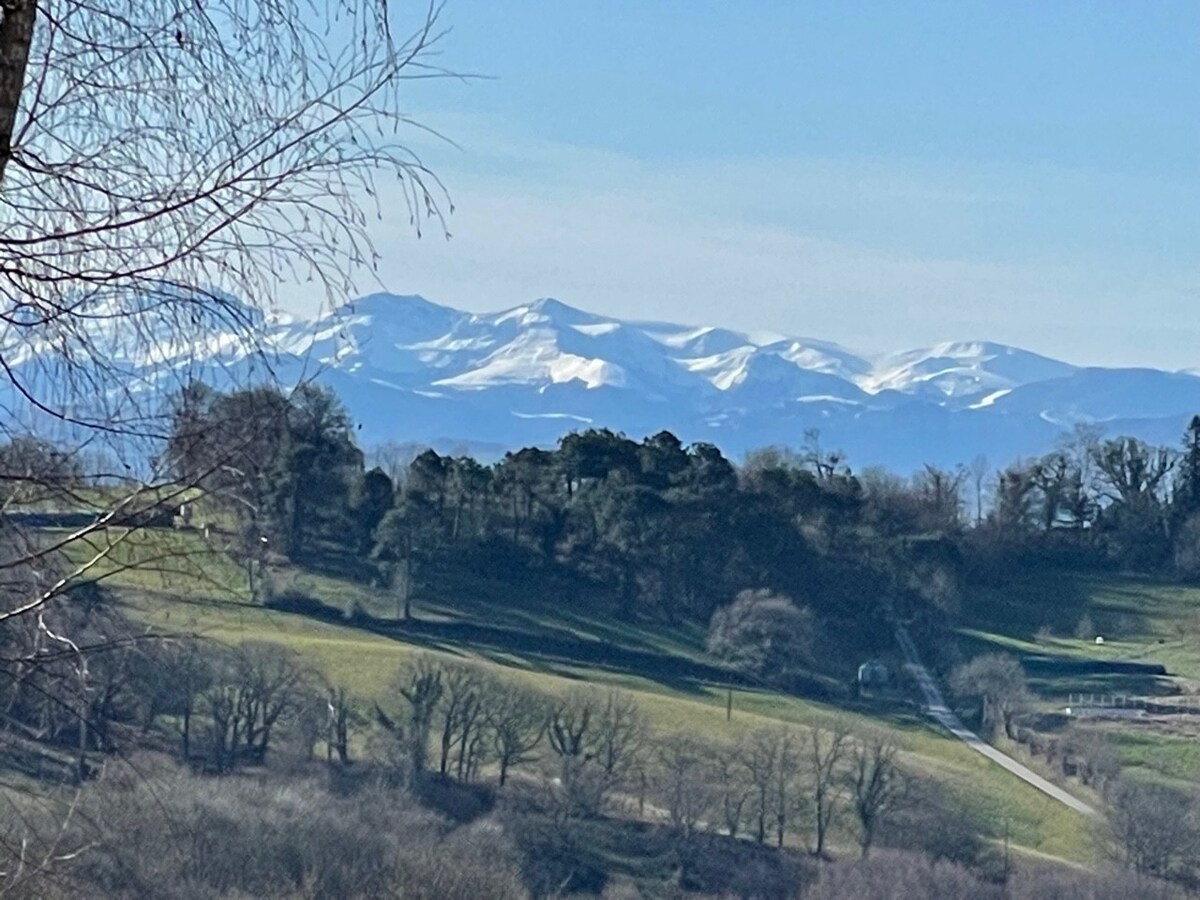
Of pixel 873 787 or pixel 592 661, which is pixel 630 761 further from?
pixel 592 661

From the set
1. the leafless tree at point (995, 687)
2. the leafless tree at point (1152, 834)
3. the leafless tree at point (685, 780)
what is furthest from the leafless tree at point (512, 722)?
the leafless tree at point (995, 687)

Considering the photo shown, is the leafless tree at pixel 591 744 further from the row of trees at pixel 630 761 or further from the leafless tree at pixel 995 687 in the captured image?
the leafless tree at pixel 995 687

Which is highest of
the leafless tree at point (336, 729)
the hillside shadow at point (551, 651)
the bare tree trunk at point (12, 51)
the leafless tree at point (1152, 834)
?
the bare tree trunk at point (12, 51)

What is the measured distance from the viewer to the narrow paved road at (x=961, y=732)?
27.1m

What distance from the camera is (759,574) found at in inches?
1441

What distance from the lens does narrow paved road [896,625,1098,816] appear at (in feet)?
88.9

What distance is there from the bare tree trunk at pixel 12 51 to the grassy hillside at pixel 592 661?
18.3 meters

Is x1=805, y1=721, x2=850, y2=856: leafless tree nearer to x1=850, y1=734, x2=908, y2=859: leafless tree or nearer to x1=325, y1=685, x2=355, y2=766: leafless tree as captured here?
x1=850, y1=734, x2=908, y2=859: leafless tree

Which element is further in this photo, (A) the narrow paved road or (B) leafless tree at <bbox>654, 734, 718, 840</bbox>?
(A) the narrow paved road

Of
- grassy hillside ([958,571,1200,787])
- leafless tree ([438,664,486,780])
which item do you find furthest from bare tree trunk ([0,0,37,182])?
grassy hillside ([958,571,1200,787])

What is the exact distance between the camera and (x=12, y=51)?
2443 millimetres

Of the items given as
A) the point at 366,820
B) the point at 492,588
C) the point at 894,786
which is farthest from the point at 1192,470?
the point at 366,820

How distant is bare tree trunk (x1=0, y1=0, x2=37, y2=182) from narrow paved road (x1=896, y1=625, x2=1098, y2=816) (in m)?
25.4

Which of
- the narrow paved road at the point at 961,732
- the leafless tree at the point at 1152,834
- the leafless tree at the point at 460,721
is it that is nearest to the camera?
the leafless tree at the point at 1152,834
